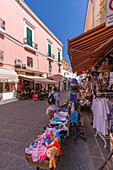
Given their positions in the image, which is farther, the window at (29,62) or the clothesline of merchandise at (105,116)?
the window at (29,62)

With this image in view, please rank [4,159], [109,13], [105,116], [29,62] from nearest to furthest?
[109,13] → [4,159] → [105,116] → [29,62]

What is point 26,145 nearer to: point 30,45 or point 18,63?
point 18,63

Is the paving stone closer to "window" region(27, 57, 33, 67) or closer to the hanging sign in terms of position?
the hanging sign

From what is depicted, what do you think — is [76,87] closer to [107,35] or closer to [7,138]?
[107,35]

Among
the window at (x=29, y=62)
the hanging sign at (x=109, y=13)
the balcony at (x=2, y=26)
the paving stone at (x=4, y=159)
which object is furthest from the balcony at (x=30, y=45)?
the paving stone at (x=4, y=159)

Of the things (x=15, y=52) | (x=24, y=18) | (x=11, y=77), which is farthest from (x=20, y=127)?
(x=24, y=18)

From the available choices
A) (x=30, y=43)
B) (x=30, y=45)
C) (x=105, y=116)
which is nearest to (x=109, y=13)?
(x=105, y=116)

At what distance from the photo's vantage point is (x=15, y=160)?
216cm

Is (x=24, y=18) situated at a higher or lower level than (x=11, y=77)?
higher

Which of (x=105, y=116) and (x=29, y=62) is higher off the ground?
(x=29, y=62)

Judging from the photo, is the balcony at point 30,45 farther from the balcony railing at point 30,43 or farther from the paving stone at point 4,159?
the paving stone at point 4,159

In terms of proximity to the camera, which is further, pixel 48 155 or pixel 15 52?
pixel 15 52

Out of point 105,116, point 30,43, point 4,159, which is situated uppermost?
point 30,43

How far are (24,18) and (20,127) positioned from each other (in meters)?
15.5
